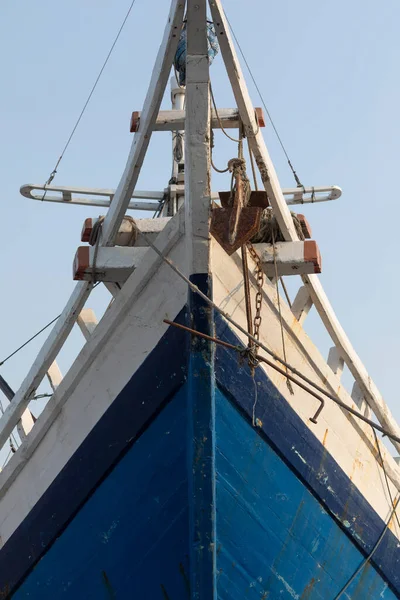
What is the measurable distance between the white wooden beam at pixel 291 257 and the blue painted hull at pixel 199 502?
0.95 metres

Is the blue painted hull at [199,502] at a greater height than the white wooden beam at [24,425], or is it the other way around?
the white wooden beam at [24,425]

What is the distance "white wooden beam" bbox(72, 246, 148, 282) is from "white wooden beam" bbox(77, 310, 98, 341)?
67 centimetres

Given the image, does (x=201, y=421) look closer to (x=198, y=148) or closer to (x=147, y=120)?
(x=198, y=148)

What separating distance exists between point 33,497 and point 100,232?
7.32 ft

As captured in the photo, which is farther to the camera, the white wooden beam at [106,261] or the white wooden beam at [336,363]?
the white wooden beam at [336,363]

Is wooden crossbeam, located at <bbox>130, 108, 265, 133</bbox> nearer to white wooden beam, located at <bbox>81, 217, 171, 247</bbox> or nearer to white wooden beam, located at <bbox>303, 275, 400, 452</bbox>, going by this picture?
white wooden beam, located at <bbox>81, 217, 171, 247</bbox>

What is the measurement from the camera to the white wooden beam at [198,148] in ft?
21.7

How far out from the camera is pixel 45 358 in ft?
25.4

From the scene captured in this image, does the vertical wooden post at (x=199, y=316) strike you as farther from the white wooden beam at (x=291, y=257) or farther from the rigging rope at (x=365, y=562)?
the rigging rope at (x=365, y=562)

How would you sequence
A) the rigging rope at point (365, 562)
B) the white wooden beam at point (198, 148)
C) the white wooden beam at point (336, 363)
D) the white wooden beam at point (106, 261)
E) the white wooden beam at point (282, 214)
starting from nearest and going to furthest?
the white wooden beam at point (198, 148) → the white wooden beam at point (282, 214) → the rigging rope at point (365, 562) → the white wooden beam at point (106, 261) → the white wooden beam at point (336, 363)

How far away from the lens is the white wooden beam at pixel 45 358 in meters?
7.63

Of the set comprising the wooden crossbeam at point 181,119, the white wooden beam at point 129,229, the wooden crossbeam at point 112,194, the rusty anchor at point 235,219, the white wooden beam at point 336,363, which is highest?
the wooden crossbeam at point 112,194

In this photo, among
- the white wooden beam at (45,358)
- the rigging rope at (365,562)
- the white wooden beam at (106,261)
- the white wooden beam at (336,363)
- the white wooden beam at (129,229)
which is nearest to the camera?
the rigging rope at (365,562)

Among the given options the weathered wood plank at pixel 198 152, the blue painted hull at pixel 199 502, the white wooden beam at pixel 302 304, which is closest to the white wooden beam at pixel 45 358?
the blue painted hull at pixel 199 502
